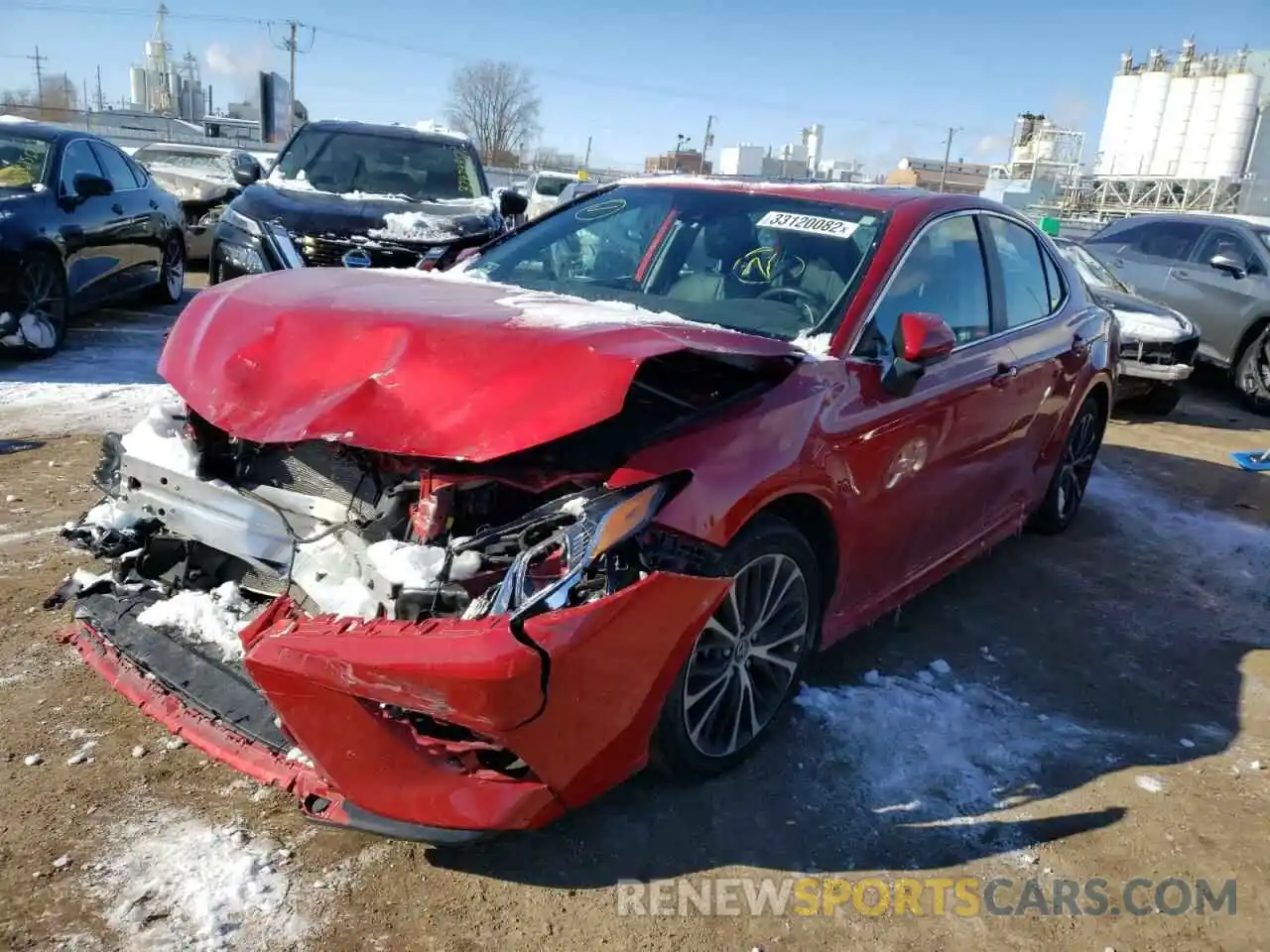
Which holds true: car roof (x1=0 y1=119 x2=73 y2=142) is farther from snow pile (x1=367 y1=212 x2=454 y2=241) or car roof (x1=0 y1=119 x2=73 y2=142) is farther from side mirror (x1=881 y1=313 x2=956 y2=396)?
side mirror (x1=881 y1=313 x2=956 y2=396)

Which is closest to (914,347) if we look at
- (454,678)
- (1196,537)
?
(454,678)

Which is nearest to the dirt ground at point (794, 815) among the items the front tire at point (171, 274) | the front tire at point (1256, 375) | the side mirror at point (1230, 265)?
the front tire at point (171, 274)

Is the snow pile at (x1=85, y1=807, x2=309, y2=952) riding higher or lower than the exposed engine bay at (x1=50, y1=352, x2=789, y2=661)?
lower

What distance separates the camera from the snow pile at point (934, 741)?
302 centimetres

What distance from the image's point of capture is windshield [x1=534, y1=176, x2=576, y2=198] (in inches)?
784

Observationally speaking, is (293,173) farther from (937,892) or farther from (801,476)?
(937,892)

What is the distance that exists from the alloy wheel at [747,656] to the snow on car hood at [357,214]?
16.4 feet

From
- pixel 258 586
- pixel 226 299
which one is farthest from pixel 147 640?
pixel 226 299

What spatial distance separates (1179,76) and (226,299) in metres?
57.7

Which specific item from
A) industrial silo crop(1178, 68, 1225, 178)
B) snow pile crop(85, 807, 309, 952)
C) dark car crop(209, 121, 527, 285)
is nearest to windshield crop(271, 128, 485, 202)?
dark car crop(209, 121, 527, 285)

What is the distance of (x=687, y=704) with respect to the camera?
2.76 meters

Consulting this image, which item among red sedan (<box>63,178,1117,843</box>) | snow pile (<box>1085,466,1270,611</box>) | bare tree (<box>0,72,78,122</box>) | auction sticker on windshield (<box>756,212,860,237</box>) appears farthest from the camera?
bare tree (<box>0,72,78,122</box>)

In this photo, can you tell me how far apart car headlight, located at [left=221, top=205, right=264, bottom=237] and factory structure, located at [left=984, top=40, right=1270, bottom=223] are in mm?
39776

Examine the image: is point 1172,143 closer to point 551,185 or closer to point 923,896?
point 551,185
